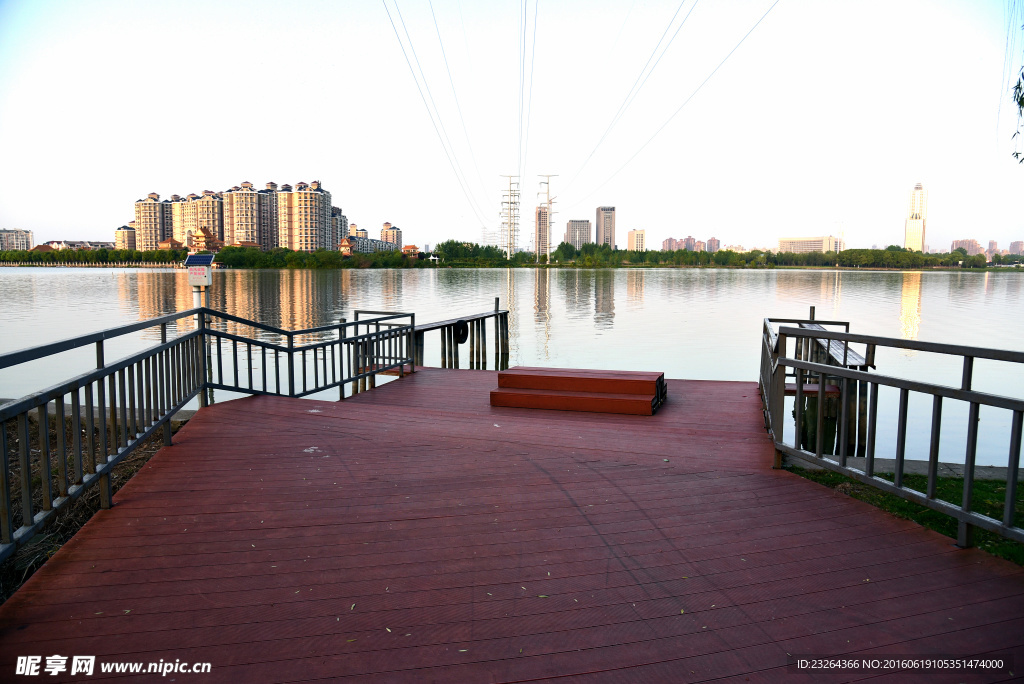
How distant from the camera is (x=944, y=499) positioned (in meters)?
4.91

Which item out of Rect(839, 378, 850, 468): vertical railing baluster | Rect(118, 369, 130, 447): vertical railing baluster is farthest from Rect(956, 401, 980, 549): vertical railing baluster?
Rect(118, 369, 130, 447): vertical railing baluster

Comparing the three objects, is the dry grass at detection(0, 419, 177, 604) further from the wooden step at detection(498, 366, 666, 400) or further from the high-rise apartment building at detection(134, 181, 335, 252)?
the high-rise apartment building at detection(134, 181, 335, 252)

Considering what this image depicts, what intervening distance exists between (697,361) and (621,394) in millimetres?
14837

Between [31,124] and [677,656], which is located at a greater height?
[31,124]

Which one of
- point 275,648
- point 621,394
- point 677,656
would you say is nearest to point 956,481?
point 621,394

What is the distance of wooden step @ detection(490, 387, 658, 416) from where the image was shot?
7.44 meters

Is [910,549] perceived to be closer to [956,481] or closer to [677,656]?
[677,656]

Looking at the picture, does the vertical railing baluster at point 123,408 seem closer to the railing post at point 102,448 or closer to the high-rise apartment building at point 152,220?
the railing post at point 102,448

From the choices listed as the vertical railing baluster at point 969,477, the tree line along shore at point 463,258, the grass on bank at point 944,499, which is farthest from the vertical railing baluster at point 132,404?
the tree line along shore at point 463,258

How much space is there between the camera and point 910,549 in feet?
11.7

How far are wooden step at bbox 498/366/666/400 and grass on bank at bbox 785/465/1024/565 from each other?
2.70 meters

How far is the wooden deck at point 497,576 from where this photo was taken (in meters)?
2.58

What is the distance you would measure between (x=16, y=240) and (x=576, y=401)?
172724 mm

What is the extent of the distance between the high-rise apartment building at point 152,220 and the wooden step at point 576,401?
178m
